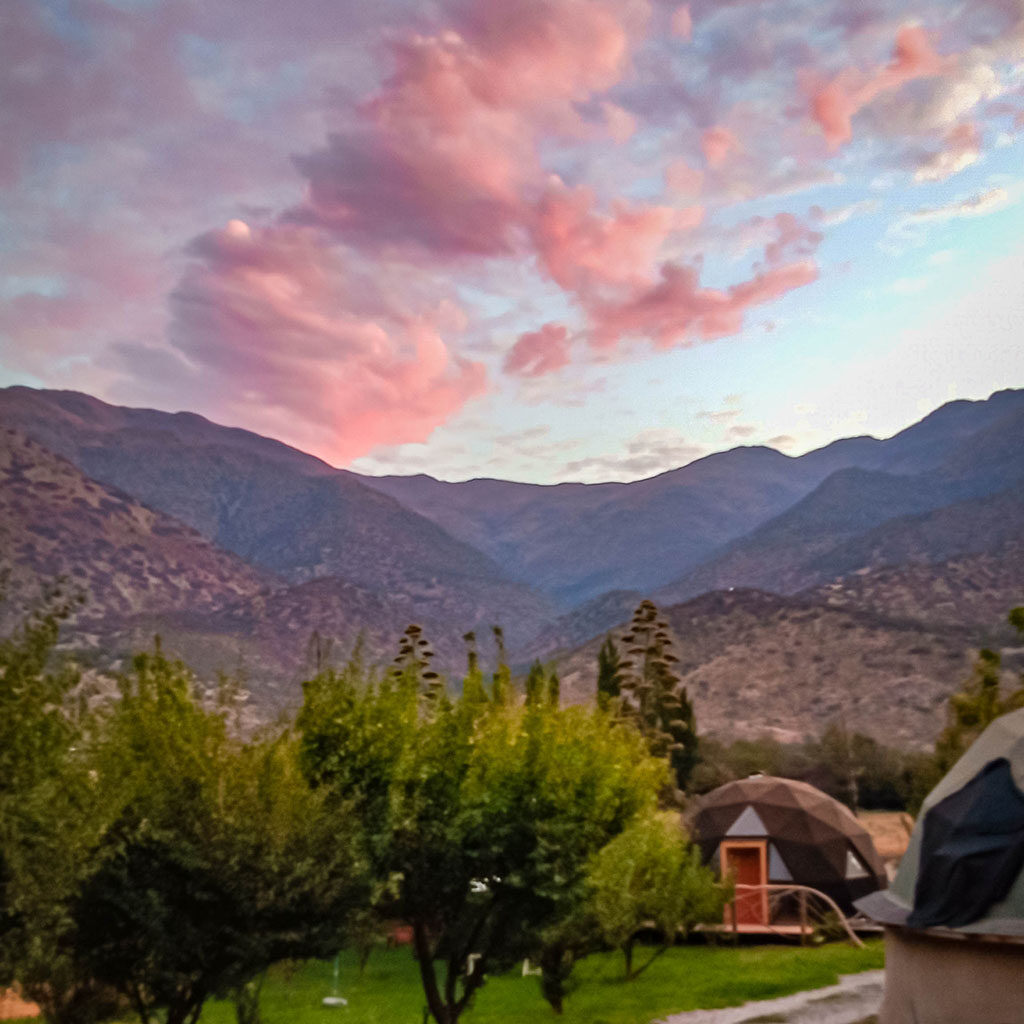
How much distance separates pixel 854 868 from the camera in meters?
40.9

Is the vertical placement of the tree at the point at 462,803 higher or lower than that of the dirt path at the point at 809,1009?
higher

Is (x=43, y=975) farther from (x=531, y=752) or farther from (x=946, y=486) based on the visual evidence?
(x=946, y=486)

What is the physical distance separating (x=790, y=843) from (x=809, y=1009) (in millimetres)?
17038

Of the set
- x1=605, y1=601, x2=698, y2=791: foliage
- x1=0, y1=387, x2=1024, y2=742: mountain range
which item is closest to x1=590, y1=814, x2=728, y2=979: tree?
x1=605, y1=601, x2=698, y2=791: foliage

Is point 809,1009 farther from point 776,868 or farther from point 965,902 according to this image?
point 776,868

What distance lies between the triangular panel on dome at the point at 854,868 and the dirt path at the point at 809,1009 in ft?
41.7

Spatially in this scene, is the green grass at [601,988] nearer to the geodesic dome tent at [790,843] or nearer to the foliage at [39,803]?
the geodesic dome tent at [790,843]

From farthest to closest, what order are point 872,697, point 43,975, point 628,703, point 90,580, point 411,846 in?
point 90,580, point 872,697, point 628,703, point 411,846, point 43,975

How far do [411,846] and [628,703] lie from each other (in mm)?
27455

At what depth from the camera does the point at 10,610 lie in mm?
100875

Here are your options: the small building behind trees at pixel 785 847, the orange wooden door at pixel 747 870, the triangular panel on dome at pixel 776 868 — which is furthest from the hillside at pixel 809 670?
the orange wooden door at pixel 747 870

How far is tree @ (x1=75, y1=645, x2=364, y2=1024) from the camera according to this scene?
1313 centimetres

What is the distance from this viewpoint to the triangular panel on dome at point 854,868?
1598 inches

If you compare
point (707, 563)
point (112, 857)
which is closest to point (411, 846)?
point (112, 857)
